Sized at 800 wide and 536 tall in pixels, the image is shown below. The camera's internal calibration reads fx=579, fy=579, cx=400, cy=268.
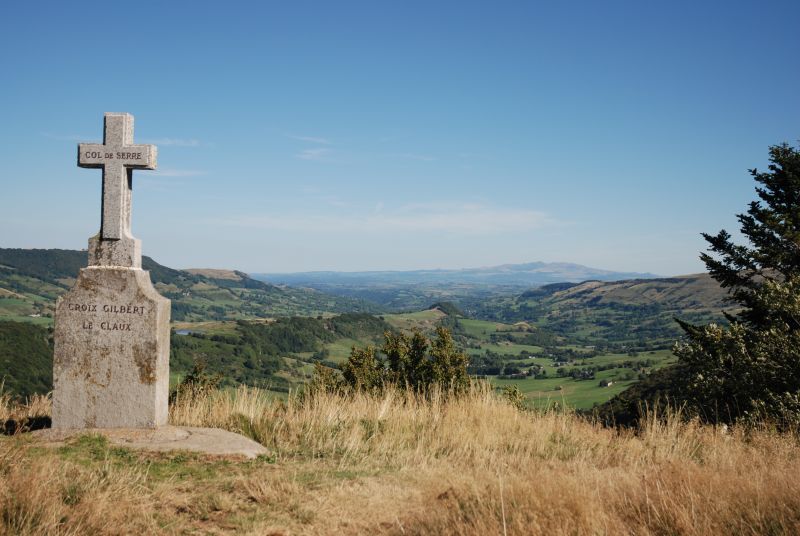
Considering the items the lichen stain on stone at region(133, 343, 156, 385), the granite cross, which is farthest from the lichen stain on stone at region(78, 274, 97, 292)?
the lichen stain on stone at region(133, 343, 156, 385)

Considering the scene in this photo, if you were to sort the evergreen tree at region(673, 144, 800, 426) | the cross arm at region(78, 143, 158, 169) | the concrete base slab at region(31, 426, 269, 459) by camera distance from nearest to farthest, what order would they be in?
the concrete base slab at region(31, 426, 269, 459) < the cross arm at region(78, 143, 158, 169) < the evergreen tree at region(673, 144, 800, 426)

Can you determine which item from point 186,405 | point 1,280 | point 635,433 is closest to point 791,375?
point 635,433

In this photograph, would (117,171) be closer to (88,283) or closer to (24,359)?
(88,283)

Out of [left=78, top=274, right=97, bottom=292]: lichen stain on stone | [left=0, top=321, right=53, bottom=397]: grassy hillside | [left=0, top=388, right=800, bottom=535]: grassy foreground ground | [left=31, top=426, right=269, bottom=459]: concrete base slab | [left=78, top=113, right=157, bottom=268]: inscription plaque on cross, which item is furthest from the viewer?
[left=0, top=321, right=53, bottom=397]: grassy hillside

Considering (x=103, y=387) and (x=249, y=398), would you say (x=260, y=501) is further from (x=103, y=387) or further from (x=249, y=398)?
(x=249, y=398)

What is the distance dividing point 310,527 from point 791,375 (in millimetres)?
10680

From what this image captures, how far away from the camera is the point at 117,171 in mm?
9516

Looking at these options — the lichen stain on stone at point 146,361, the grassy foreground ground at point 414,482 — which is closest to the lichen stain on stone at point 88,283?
the lichen stain on stone at point 146,361

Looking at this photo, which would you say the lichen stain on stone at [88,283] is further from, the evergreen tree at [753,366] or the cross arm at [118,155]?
the evergreen tree at [753,366]

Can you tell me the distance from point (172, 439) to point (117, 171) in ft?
14.6

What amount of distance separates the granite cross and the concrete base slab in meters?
3.07

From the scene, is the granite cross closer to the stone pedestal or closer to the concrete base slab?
the stone pedestal

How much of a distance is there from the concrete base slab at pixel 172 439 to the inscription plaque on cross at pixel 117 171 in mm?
2590

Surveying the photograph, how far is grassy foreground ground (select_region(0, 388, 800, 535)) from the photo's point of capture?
467 centimetres
